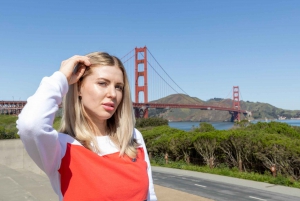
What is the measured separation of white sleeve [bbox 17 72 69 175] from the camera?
1134 millimetres

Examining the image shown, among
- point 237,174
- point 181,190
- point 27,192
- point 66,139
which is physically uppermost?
point 66,139

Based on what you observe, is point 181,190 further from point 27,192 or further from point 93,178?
point 93,178

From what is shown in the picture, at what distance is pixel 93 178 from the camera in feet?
4.11

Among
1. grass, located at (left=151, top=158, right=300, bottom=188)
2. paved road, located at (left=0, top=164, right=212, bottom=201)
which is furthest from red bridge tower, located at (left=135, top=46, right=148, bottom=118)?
paved road, located at (left=0, top=164, right=212, bottom=201)

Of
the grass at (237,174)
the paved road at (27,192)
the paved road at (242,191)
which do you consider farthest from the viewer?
the grass at (237,174)

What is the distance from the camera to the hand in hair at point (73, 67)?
51.5 inches

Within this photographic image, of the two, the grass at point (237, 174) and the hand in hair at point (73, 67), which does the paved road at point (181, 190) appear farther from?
the hand in hair at point (73, 67)

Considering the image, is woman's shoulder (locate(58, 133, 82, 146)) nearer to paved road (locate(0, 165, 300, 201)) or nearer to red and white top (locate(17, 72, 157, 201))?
red and white top (locate(17, 72, 157, 201))

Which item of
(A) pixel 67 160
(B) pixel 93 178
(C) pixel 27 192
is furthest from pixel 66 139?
(C) pixel 27 192

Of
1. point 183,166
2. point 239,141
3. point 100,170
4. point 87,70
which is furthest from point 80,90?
point 183,166

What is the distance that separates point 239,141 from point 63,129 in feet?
49.3

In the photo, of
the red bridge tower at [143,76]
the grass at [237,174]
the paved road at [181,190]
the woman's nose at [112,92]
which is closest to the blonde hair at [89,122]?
the woman's nose at [112,92]

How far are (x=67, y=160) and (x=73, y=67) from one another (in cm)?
38

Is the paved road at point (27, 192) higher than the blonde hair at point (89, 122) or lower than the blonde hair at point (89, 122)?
lower
